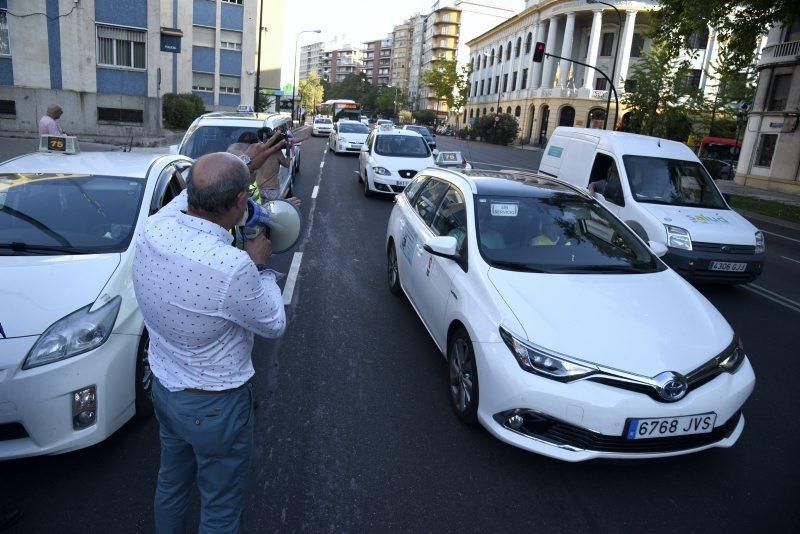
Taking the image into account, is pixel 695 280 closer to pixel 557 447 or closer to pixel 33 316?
pixel 557 447

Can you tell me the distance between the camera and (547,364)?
3203mm

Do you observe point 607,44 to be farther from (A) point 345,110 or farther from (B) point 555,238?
(B) point 555,238

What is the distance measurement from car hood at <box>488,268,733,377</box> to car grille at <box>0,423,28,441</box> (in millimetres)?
2697

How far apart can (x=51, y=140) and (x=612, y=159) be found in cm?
727

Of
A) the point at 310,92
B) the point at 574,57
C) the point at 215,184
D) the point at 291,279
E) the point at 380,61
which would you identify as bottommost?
the point at 291,279

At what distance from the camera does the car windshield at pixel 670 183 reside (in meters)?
8.16

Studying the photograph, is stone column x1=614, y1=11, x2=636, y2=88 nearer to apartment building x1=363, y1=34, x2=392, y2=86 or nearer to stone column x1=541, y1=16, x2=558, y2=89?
stone column x1=541, y1=16, x2=558, y2=89

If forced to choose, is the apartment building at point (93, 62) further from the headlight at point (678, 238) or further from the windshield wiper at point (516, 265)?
the windshield wiper at point (516, 265)

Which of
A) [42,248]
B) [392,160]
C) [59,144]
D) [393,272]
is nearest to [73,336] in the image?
[42,248]

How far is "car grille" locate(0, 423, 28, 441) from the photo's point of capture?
2854 mm

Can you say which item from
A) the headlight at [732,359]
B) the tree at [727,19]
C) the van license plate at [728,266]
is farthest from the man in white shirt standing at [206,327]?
the tree at [727,19]

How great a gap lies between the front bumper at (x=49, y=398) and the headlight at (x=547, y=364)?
7.34ft

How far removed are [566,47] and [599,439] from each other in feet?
212

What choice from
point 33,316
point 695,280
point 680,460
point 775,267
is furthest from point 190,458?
point 775,267
